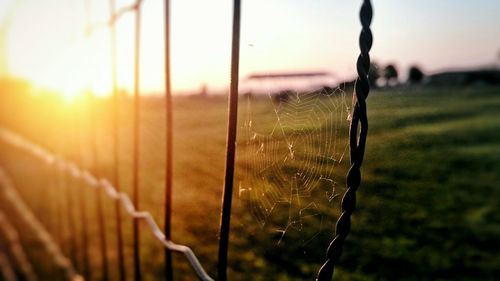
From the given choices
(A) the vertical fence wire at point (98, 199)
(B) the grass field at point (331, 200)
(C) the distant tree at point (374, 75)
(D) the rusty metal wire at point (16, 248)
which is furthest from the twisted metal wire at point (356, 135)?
(D) the rusty metal wire at point (16, 248)

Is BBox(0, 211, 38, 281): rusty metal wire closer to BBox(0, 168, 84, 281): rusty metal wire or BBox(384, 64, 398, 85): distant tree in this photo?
BBox(0, 168, 84, 281): rusty metal wire

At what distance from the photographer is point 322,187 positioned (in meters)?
1.16

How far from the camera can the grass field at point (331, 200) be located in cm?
116

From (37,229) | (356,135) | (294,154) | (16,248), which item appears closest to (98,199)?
(294,154)

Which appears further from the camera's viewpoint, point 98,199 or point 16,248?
point 16,248

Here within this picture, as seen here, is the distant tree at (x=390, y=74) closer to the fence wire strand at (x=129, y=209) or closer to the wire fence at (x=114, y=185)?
the wire fence at (x=114, y=185)

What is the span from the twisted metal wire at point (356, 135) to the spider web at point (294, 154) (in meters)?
0.21

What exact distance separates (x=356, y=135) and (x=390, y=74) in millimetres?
291

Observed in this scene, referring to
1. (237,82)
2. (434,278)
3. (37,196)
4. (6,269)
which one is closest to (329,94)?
(237,82)

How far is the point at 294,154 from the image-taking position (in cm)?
114

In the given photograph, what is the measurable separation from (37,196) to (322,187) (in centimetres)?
753

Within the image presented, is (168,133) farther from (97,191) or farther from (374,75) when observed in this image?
(97,191)

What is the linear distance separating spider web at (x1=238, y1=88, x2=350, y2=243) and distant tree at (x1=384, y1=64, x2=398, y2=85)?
0.33 ft

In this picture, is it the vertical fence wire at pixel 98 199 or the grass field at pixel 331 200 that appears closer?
the grass field at pixel 331 200
